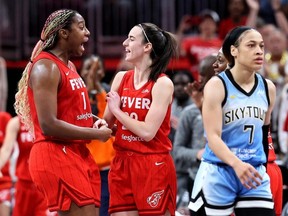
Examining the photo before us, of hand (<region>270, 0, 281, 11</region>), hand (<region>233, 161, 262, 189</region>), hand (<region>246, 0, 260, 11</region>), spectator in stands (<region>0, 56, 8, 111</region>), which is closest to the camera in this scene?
hand (<region>233, 161, 262, 189</region>)

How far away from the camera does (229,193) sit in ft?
20.6

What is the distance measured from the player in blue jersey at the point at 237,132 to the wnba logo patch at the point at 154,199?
0.52m

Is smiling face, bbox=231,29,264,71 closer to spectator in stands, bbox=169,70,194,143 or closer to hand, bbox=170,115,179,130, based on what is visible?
hand, bbox=170,115,179,130

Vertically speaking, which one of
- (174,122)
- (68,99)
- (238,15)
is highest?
(68,99)

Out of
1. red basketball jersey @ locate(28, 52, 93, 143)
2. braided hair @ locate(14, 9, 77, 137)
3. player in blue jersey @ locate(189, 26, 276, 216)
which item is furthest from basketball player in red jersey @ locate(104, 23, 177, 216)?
braided hair @ locate(14, 9, 77, 137)

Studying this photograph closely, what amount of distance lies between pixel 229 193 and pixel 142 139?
3.05 ft

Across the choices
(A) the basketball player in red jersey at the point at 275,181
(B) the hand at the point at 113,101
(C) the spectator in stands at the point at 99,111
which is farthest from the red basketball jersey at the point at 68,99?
(C) the spectator in stands at the point at 99,111

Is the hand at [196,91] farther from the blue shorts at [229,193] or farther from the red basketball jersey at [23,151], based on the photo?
the red basketball jersey at [23,151]

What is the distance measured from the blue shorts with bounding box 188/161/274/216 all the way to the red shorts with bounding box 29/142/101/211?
A: 0.83 m

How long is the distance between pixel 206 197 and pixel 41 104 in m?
1.34

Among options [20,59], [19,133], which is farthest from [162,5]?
[19,133]

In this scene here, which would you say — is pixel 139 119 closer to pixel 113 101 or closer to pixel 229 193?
pixel 113 101

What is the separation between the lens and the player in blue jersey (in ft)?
20.4


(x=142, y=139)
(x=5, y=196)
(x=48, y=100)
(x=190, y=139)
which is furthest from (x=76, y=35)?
(x=5, y=196)
